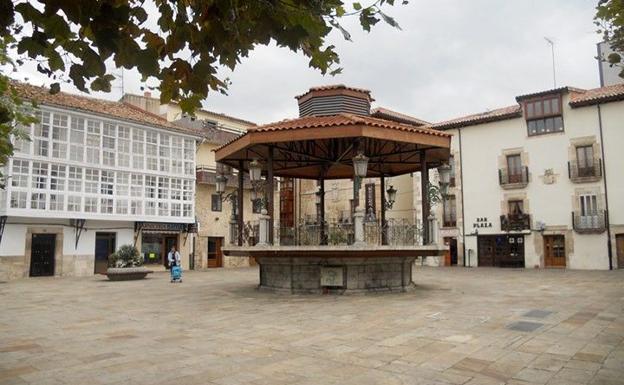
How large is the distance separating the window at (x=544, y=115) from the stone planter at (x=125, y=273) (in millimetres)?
23436

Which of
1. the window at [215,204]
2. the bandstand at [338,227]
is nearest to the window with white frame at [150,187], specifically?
the window at [215,204]

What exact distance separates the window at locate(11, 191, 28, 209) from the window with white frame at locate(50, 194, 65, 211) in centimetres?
120

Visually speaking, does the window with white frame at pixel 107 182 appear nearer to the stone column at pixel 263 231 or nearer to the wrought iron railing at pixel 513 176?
the stone column at pixel 263 231

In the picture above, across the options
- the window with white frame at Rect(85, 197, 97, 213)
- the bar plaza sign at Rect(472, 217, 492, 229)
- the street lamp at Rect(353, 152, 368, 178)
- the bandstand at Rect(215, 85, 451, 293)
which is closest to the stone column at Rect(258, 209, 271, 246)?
the bandstand at Rect(215, 85, 451, 293)

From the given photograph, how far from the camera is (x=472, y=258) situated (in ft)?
102

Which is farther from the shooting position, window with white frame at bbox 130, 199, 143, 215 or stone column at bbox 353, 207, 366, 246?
window with white frame at bbox 130, 199, 143, 215

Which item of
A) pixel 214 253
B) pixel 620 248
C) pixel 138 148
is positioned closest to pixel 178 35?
pixel 138 148

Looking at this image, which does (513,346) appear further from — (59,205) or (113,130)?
(113,130)

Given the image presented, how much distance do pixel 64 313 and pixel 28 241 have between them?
15694 mm

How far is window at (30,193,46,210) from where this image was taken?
23125 millimetres

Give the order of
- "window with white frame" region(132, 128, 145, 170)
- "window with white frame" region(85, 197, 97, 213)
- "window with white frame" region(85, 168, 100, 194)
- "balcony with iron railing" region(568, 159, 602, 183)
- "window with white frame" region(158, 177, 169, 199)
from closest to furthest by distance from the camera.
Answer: "window with white frame" region(85, 197, 97, 213) → "window with white frame" region(85, 168, 100, 194) → "balcony with iron railing" region(568, 159, 602, 183) → "window with white frame" region(132, 128, 145, 170) → "window with white frame" region(158, 177, 169, 199)

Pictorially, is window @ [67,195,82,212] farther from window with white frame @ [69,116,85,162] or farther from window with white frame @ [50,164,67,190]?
window with white frame @ [69,116,85,162]

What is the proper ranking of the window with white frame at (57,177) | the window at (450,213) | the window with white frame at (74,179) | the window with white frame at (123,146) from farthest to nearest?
1. the window at (450,213)
2. the window with white frame at (123,146)
3. the window with white frame at (74,179)
4. the window with white frame at (57,177)

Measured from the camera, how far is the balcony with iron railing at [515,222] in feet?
96.4
